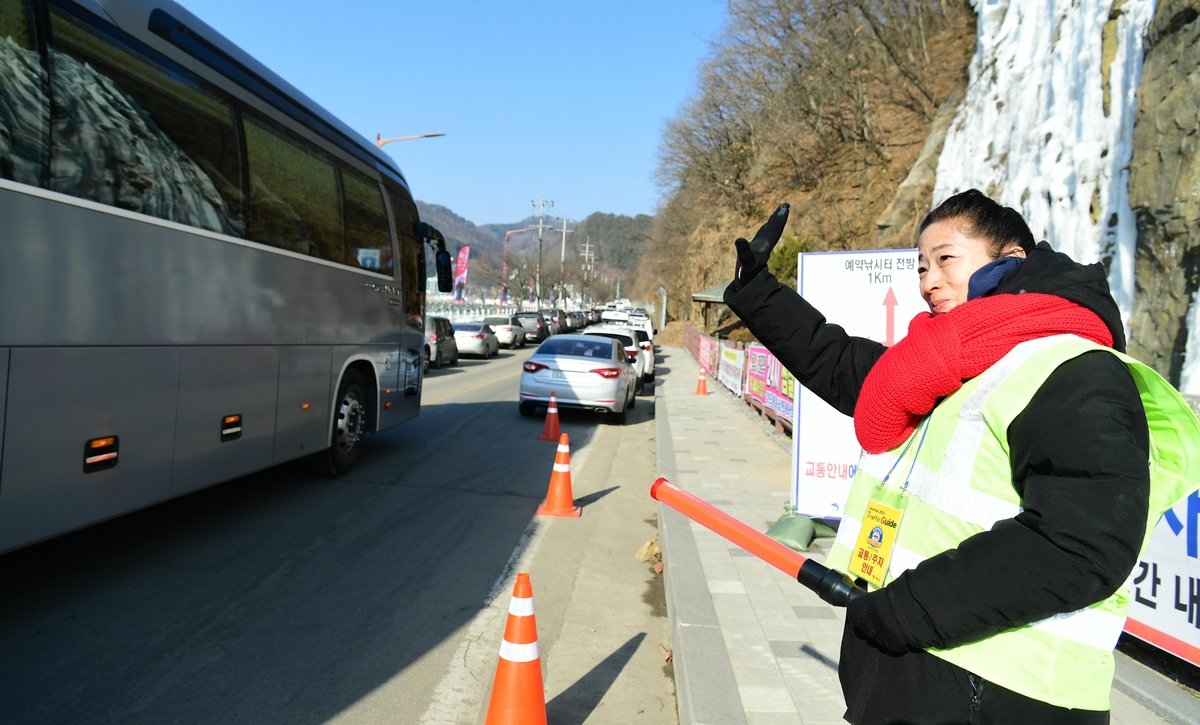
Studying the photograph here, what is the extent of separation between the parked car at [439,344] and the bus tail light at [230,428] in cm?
1806

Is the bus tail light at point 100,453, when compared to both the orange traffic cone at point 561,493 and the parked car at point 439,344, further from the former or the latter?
the parked car at point 439,344

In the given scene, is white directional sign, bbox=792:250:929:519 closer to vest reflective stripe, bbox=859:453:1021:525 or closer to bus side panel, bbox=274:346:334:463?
vest reflective stripe, bbox=859:453:1021:525

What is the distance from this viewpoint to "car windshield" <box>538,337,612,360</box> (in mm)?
14016

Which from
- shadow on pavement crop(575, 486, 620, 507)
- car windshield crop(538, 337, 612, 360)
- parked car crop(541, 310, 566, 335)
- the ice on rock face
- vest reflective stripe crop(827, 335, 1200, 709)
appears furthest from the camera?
parked car crop(541, 310, 566, 335)

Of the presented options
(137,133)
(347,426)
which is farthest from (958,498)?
(347,426)

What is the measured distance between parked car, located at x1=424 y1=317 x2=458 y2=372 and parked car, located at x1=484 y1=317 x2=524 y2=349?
8.83 m

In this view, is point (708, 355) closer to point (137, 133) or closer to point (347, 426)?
point (347, 426)

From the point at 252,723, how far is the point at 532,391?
34.0ft

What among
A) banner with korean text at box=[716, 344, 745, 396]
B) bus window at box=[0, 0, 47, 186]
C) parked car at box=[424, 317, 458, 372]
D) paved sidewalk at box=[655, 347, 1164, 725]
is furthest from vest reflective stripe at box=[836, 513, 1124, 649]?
parked car at box=[424, 317, 458, 372]

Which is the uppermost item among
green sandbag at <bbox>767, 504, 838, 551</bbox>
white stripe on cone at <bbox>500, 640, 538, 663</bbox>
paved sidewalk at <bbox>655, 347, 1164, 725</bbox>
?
white stripe on cone at <bbox>500, 640, 538, 663</bbox>

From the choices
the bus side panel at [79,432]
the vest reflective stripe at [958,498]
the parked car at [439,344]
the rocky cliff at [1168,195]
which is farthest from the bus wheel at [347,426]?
the parked car at [439,344]

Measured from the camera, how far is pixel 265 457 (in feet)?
22.0

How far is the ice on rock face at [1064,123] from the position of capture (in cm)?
842

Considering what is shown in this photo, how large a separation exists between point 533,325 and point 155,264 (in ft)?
132
